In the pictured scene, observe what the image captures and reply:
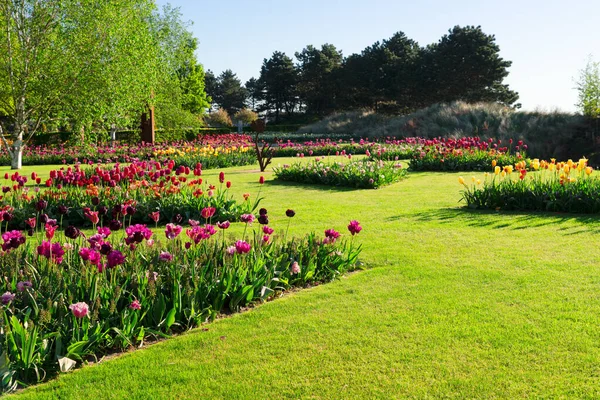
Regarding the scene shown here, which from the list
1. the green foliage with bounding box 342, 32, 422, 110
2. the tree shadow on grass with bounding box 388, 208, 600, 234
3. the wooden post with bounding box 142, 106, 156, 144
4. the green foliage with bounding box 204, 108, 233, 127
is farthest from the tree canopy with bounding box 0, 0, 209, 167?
the green foliage with bounding box 204, 108, 233, 127

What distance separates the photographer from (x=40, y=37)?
65.3ft

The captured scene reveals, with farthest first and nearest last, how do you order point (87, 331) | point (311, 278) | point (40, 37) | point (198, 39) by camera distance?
point (198, 39) → point (40, 37) → point (311, 278) → point (87, 331)

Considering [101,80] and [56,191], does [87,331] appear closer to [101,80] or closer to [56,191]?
[56,191]

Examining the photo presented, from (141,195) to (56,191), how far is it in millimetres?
1459

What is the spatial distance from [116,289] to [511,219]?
21.7 ft

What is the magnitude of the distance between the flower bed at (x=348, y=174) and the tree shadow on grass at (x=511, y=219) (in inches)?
156

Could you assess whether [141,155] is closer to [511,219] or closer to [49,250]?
[511,219]

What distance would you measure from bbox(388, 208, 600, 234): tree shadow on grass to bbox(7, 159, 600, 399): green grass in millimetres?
1186

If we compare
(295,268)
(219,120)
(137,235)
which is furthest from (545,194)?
(219,120)

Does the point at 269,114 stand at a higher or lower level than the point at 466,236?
higher

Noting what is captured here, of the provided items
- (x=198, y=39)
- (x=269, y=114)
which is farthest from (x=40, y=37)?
(x=269, y=114)

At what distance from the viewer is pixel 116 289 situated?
4.09 m

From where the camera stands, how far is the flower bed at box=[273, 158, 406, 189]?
45.3ft

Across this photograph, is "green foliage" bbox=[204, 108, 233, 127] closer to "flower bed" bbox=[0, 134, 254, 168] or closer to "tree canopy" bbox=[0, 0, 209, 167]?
"flower bed" bbox=[0, 134, 254, 168]
